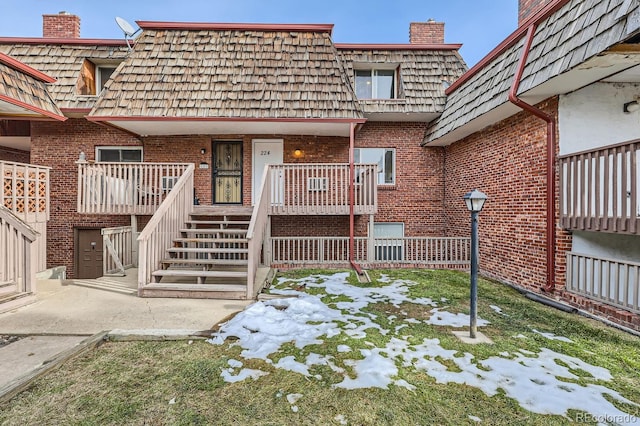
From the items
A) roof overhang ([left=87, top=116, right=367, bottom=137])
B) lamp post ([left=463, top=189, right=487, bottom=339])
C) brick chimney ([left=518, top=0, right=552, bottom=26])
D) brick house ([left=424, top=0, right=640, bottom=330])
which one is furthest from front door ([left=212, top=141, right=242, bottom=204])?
brick chimney ([left=518, top=0, right=552, bottom=26])

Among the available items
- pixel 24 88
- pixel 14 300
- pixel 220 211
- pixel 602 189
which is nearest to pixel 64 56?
pixel 24 88

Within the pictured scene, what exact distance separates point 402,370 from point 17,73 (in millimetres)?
9624

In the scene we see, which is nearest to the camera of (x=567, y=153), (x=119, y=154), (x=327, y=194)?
(x=567, y=153)

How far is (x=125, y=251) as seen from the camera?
762 centimetres

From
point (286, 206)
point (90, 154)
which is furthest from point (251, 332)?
point (90, 154)

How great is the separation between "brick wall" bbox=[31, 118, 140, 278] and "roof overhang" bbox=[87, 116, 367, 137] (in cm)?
171

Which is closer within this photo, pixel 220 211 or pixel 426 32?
pixel 220 211

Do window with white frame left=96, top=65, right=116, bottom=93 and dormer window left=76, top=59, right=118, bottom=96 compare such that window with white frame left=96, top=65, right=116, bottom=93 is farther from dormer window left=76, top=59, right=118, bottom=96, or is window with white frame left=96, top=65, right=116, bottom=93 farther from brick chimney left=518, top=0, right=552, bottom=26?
brick chimney left=518, top=0, right=552, bottom=26

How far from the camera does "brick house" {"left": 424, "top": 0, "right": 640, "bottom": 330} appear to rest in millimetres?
4391

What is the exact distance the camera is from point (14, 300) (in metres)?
4.59

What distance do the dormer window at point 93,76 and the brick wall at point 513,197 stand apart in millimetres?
11957

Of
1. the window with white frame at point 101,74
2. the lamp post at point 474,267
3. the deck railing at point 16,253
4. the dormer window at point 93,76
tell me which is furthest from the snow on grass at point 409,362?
the window with white frame at point 101,74

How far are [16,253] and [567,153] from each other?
961cm

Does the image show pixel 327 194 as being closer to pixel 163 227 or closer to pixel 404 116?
pixel 404 116
